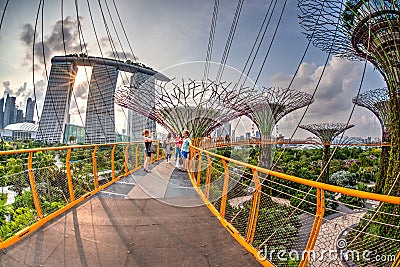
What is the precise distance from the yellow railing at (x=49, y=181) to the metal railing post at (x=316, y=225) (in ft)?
8.90

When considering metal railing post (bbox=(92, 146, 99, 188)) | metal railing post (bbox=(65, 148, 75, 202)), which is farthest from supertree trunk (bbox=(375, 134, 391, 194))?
metal railing post (bbox=(65, 148, 75, 202))

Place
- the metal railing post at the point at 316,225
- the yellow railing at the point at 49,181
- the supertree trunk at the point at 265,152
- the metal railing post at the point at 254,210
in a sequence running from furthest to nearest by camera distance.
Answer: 1. the supertree trunk at the point at 265,152
2. the yellow railing at the point at 49,181
3. the metal railing post at the point at 254,210
4. the metal railing post at the point at 316,225

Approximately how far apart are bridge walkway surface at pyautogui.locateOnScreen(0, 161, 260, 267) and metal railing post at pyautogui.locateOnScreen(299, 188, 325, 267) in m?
0.56

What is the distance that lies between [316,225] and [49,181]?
11.6 feet

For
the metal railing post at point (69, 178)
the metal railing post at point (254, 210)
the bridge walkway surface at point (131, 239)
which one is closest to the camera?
the bridge walkway surface at point (131, 239)

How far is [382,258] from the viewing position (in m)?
2.19

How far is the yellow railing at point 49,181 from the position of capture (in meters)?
3.20

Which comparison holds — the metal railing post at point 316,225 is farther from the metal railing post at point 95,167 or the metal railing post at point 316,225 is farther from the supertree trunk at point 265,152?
the supertree trunk at point 265,152

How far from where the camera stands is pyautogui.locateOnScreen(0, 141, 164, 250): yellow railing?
3.20m

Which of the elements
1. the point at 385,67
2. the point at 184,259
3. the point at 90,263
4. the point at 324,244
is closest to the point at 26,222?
the point at 90,263

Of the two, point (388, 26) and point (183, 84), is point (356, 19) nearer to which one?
point (388, 26)

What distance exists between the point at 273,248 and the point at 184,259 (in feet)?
3.00

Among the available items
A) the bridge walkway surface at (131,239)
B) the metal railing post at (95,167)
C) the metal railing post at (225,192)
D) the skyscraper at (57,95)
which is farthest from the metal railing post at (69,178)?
the skyscraper at (57,95)

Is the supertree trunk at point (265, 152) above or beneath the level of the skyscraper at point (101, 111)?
beneath
